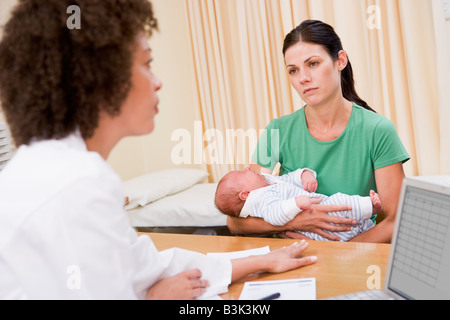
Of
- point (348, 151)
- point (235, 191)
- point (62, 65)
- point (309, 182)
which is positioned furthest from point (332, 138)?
point (62, 65)

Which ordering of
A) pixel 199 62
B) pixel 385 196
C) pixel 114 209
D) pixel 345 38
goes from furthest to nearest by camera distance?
pixel 199 62, pixel 345 38, pixel 385 196, pixel 114 209

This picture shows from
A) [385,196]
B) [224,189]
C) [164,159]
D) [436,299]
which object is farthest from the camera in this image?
[164,159]

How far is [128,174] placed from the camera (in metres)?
3.27

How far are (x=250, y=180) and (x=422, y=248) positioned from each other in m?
0.93

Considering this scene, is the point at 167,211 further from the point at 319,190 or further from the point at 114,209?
the point at 114,209

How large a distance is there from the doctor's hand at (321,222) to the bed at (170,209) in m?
1.08

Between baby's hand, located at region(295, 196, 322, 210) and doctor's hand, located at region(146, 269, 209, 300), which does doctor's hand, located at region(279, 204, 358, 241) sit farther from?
doctor's hand, located at region(146, 269, 209, 300)

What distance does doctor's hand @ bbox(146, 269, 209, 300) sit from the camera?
93 centimetres

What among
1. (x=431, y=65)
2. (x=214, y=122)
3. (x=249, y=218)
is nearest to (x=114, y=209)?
(x=249, y=218)

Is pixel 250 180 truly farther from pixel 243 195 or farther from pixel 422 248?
pixel 422 248

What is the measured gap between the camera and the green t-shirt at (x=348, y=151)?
1541mm

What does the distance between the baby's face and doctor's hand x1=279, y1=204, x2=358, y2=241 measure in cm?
25

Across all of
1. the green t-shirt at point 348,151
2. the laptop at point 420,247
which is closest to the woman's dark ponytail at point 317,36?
the green t-shirt at point 348,151

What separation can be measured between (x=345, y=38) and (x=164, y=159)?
1712 mm
